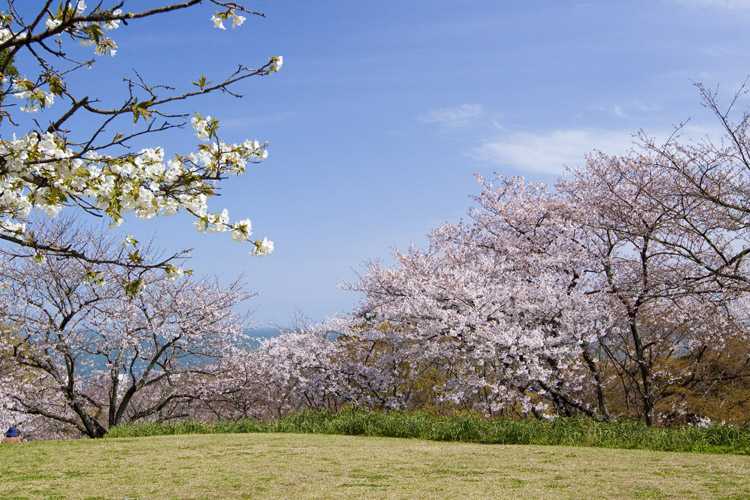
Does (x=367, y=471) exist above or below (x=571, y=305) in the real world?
below

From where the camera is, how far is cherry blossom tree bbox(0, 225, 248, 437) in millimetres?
15992

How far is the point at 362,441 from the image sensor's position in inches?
394

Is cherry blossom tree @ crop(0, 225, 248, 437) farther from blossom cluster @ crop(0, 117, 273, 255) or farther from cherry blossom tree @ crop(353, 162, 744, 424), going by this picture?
blossom cluster @ crop(0, 117, 273, 255)

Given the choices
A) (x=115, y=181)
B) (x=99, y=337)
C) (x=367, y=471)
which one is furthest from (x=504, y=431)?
(x=99, y=337)

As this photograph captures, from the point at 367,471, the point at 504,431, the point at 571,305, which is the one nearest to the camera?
the point at 367,471

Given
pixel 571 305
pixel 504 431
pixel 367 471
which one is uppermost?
pixel 571 305

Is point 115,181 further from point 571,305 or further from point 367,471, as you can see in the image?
point 571,305

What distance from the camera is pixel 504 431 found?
9.83 metres

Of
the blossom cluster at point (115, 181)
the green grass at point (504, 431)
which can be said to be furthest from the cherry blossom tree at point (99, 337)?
the blossom cluster at point (115, 181)

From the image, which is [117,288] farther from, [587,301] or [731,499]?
[731,499]

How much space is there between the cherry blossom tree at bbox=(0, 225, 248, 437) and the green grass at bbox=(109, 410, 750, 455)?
446 cm

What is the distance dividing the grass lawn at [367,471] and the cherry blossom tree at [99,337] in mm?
6517

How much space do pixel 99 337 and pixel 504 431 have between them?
1174 cm

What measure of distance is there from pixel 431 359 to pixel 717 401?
23.8ft
